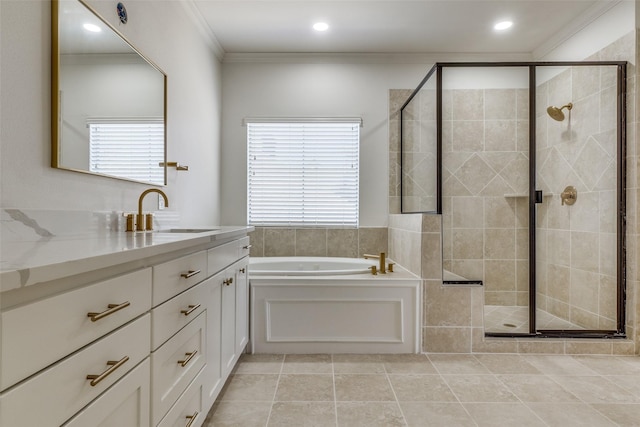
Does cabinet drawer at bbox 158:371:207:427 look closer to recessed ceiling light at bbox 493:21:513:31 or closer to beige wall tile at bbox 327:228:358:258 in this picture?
beige wall tile at bbox 327:228:358:258

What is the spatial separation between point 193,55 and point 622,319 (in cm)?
368

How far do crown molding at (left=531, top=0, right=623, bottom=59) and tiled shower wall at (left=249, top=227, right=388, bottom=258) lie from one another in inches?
89.8

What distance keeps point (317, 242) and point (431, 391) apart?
182cm

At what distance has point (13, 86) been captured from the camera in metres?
1.12

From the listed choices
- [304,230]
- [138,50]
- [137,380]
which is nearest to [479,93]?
[304,230]

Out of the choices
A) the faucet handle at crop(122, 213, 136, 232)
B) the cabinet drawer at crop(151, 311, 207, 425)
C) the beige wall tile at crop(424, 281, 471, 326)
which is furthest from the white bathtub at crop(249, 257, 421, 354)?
the cabinet drawer at crop(151, 311, 207, 425)

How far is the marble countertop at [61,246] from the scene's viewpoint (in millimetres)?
561

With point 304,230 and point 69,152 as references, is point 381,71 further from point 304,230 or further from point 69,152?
point 69,152

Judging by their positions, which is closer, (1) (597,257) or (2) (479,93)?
(1) (597,257)

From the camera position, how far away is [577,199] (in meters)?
2.74

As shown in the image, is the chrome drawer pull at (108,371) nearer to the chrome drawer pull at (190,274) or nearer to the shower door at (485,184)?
the chrome drawer pull at (190,274)

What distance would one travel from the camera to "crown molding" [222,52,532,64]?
3.46 metres

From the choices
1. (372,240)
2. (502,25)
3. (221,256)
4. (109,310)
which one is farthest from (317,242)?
(109,310)

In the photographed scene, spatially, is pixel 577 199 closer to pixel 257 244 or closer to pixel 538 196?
pixel 538 196
